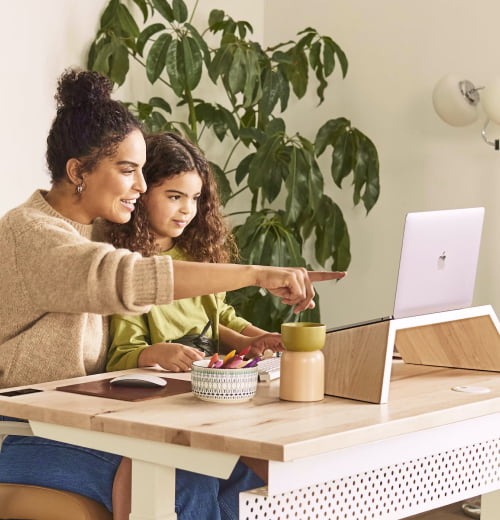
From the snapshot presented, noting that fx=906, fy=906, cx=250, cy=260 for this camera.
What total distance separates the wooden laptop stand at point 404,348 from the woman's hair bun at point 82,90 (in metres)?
0.72

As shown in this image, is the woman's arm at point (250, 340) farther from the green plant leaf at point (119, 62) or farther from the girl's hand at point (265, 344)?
the green plant leaf at point (119, 62)

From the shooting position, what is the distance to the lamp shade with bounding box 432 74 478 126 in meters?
3.63

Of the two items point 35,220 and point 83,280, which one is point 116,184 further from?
point 83,280

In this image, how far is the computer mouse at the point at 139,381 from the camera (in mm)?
1719

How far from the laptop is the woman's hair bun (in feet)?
2.33

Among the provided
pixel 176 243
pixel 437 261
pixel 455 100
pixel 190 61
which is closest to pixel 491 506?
pixel 437 261

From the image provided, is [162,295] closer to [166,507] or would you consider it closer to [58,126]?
[166,507]

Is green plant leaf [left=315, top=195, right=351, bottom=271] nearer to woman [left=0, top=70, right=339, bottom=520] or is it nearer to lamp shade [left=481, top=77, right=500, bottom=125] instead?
lamp shade [left=481, top=77, right=500, bottom=125]

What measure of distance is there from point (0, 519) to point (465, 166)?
9.20 feet

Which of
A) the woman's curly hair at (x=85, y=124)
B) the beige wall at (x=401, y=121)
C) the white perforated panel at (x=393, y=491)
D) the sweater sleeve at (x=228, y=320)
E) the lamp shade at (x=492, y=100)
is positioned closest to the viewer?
the white perforated panel at (x=393, y=491)

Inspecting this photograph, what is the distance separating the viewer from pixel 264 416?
147 centimetres

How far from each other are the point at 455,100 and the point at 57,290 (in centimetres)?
239

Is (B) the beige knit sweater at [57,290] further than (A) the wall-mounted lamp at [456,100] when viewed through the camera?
No

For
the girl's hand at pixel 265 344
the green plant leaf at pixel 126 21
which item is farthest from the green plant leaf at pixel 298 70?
the girl's hand at pixel 265 344
